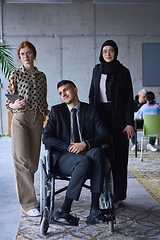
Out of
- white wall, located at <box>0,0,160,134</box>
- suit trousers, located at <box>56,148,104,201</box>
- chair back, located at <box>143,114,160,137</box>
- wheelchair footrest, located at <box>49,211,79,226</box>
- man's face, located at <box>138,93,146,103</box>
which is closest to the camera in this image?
wheelchair footrest, located at <box>49,211,79,226</box>

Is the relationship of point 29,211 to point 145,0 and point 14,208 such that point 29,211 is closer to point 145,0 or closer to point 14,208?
point 14,208

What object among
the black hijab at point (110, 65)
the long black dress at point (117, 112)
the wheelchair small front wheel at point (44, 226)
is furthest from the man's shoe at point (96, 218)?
the black hijab at point (110, 65)

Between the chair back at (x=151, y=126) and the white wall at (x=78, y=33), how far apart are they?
171 inches

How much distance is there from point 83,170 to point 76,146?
25cm

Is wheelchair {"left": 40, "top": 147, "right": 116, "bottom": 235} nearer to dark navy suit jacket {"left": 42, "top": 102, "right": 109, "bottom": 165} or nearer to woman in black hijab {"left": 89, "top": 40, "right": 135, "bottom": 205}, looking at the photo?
dark navy suit jacket {"left": 42, "top": 102, "right": 109, "bottom": 165}

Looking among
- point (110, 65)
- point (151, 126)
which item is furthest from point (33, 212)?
point (151, 126)

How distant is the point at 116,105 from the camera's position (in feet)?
8.07

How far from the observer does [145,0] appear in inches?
299

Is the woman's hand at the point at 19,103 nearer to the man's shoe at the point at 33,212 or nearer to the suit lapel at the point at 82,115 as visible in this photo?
the suit lapel at the point at 82,115

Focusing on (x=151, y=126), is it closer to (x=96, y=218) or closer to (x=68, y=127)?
(x=68, y=127)

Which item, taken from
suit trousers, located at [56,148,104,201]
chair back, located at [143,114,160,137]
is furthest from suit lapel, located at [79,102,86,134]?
chair back, located at [143,114,160,137]

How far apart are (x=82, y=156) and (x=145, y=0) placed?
6.75 m

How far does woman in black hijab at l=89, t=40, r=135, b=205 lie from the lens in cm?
246

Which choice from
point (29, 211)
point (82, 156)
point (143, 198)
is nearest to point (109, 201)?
point (82, 156)
